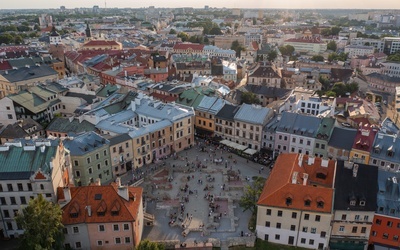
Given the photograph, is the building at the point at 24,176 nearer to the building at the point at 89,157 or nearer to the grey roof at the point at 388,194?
the building at the point at 89,157

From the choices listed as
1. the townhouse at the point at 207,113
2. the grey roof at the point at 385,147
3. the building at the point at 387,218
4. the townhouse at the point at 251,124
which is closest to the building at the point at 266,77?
the townhouse at the point at 207,113

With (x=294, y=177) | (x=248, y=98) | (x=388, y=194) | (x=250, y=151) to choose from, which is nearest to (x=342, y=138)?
(x=250, y=151)

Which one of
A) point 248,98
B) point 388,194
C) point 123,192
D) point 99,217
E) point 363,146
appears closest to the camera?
point 99,217

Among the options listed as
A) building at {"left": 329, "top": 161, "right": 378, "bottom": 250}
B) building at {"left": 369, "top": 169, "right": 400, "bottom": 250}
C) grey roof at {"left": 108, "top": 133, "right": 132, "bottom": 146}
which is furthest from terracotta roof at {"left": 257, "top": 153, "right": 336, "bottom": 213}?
grey roof at {"left": 108, "top": 133, "right": 132, "bottom": 146}

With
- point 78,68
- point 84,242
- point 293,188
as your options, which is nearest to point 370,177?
point 293,188

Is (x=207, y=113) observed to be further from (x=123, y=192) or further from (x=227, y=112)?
(x=123, y=192)

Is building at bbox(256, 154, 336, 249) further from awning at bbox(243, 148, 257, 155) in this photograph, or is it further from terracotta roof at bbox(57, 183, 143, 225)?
awning at bbox(243, 148, 257, 155)
